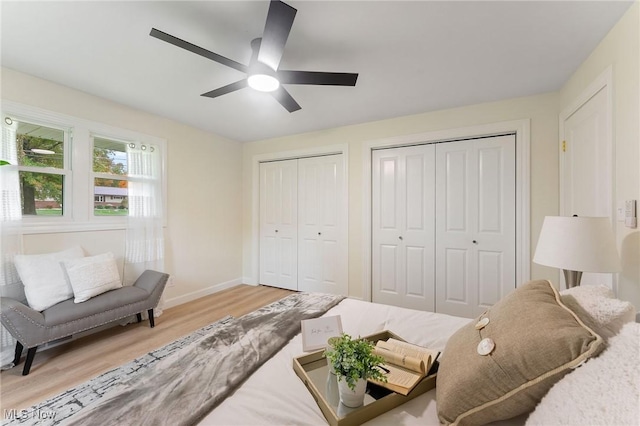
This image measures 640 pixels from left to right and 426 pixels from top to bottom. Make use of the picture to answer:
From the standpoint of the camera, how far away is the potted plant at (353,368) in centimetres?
85

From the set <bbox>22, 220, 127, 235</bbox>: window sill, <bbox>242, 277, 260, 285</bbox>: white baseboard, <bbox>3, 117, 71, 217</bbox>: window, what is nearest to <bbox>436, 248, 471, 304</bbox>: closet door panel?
<bbox>242, 277, 260, 285</bbox>: white baseboard

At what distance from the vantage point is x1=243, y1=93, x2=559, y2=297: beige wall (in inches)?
105

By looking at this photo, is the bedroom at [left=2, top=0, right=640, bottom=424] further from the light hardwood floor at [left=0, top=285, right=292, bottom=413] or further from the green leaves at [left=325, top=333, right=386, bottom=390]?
the green leaves at [left=325, top=333, right=386, bottom=390]

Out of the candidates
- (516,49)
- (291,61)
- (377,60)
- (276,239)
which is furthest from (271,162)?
(516,49)

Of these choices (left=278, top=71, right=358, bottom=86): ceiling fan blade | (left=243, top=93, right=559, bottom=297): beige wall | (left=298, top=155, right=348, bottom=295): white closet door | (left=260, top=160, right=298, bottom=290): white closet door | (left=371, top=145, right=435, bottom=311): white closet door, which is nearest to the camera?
(left=278, top=71, right=358, bottom=86): ceiling fan blade

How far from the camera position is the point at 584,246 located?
1.44 meters

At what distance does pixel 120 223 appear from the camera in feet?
9.91

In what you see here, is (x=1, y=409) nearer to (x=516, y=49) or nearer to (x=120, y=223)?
(x=120, y=223)

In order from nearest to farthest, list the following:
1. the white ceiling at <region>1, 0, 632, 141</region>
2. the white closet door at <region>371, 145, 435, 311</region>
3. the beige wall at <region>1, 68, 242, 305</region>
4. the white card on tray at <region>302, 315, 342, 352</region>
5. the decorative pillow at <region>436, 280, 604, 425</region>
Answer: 1. the decorative pillow at <region>436, 280, 604, 425</region>
2. the white card on tray at <region>302, 315, 342, 352</region>
3. the white ceiling at <region>1, 0, 632, 141</region>
4. the beige wall at <region>1, 68, 242, 305</region>
5. the white closet door at <region>371, 145, 435, 311</region>

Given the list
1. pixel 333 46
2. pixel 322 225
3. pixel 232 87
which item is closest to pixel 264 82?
pixel 232 87

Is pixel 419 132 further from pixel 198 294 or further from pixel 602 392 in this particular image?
pixel 198 294

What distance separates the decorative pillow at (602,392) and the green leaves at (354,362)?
417mm

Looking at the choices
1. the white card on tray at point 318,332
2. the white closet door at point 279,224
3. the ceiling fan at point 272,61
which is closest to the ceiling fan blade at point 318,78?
the ceiling fan at point 272,61

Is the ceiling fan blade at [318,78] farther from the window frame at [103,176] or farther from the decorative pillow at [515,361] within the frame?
the window frame at [103,176]
